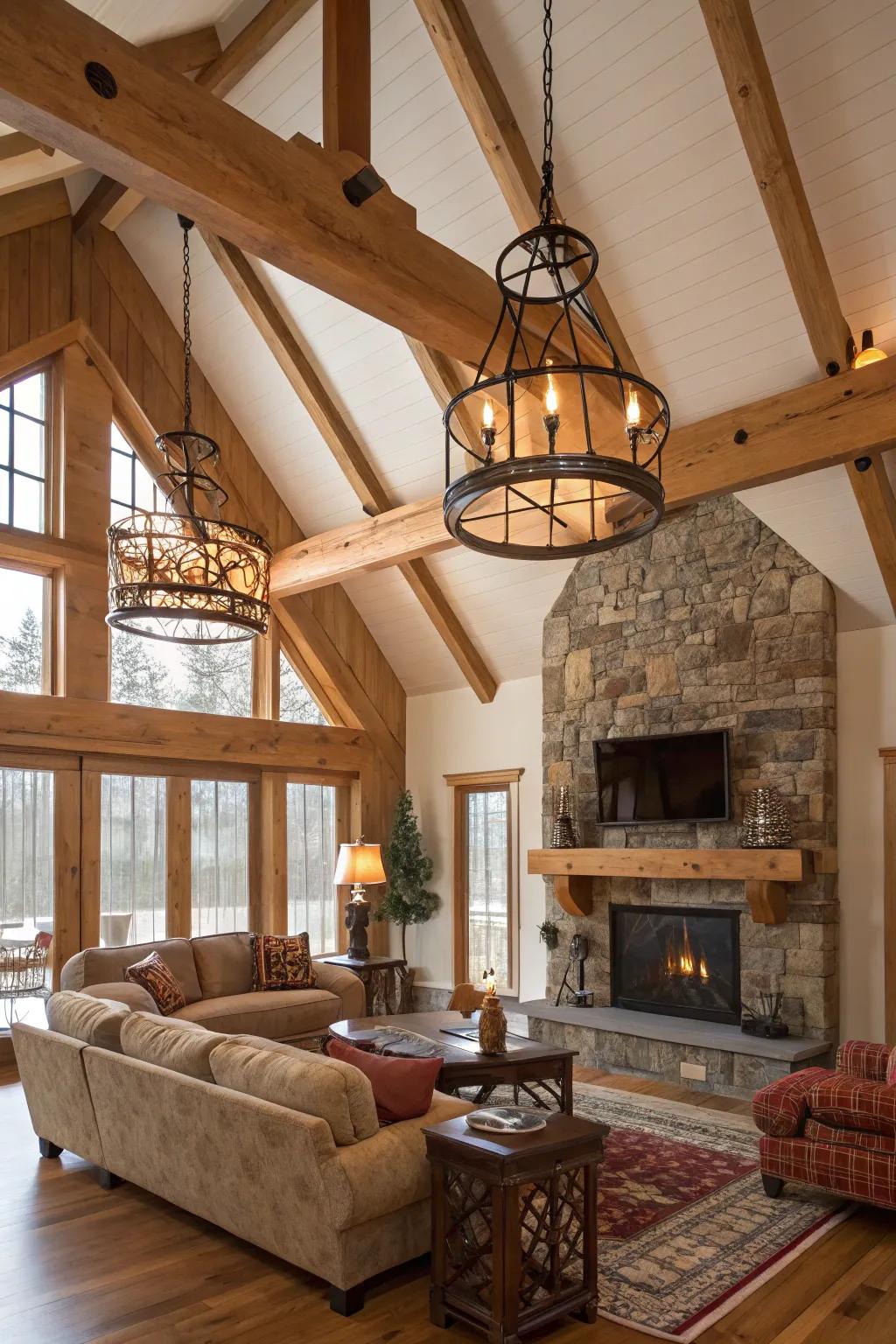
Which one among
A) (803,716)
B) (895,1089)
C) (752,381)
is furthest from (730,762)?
(895,1089)

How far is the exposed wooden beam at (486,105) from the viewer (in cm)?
552

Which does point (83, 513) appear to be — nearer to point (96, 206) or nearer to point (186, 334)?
point (96, 206)

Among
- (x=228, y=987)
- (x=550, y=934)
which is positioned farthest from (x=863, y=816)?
(x=228, y=987)

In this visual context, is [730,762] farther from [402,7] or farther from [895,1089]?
[402,7]

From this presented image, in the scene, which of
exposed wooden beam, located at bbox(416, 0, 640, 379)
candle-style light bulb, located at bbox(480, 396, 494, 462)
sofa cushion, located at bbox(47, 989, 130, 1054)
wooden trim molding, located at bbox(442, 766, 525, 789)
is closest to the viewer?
candle-style light bulb, located at bbox(480, 396, 494, 462)

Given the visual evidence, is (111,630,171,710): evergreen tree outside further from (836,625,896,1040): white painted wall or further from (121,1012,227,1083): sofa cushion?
(836,625,896,1040): white painted wall

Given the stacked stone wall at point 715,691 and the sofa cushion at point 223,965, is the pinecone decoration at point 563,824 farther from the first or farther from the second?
the sofa cushion at point 223,965

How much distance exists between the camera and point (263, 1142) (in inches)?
143

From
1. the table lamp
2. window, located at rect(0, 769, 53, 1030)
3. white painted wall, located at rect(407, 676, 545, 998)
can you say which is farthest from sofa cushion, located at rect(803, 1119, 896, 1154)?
window, located at rect(0, 769, 53, 1030)

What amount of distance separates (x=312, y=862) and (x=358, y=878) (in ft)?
4.53

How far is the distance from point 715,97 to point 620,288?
1.20m

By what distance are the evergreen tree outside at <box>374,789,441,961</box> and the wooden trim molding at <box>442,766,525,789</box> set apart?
0.48 metres

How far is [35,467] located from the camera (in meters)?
7.98

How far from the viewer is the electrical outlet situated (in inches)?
258
